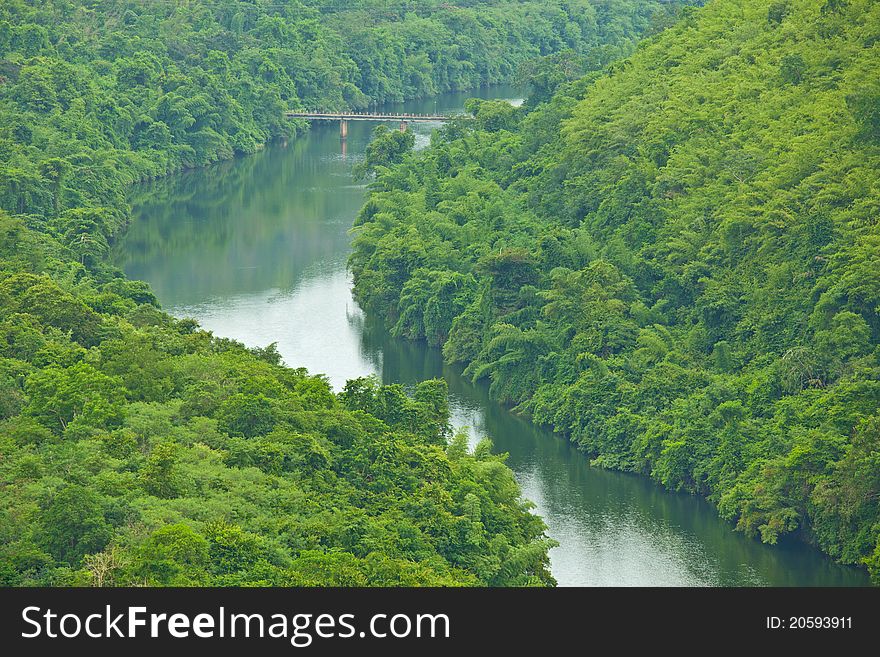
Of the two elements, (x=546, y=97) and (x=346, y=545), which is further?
(x=546, y=97)

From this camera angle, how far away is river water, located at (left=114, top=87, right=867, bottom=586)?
1639 inches

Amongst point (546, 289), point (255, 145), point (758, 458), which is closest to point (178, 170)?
point (255, 145)

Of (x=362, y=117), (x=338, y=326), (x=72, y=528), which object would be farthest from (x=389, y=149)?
(x=72, y=528)

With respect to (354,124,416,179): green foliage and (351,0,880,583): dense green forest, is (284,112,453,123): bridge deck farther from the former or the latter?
(351,0,880,583): dense green forest

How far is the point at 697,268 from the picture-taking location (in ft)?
178

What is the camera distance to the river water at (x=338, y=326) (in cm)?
4162

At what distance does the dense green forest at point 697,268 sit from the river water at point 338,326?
2.50 ft

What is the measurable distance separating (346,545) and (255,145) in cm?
6525

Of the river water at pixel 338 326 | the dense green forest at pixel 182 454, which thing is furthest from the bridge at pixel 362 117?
the dense green forest at pixel 182 454

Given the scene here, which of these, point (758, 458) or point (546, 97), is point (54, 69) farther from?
point (758, 458)

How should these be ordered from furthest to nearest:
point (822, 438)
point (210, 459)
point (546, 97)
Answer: point (546, 97)
point (822, 438)
point (210, 459)

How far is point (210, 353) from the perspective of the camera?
46719mm

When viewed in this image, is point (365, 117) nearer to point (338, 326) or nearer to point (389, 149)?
point (389, 149)

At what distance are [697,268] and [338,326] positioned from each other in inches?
536
